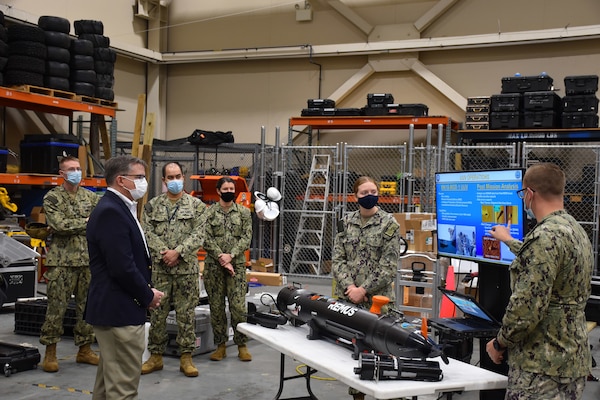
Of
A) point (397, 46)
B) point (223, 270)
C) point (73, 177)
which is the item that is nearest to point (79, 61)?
point (73, 177)

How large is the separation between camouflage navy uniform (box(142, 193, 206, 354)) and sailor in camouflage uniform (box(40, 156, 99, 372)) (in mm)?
663

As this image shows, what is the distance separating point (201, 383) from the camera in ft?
18.3

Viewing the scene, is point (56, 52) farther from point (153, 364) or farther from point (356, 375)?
point (356, 375)

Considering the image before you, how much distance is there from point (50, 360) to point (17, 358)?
274 mm

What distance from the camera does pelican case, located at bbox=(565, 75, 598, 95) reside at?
11.0m

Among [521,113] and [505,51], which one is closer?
[521,113]

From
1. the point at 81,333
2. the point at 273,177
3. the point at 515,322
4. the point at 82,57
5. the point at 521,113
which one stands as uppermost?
the point at 82,57

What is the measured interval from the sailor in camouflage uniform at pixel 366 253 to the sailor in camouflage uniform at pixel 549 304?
1.65 metres

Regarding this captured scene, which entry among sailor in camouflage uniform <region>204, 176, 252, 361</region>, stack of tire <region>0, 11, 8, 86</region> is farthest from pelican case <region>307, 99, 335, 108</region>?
sailor in camouflage uniform <region>204, 176, 252, 361</region>

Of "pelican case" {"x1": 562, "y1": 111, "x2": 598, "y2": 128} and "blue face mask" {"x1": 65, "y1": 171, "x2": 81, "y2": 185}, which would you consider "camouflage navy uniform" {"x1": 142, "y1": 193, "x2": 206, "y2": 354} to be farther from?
"pelican case" {"x1": 562, "y1": 111, "x2": 598, "y2": 128}

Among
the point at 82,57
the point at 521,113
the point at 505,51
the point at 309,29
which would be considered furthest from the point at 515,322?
the point at 309,29

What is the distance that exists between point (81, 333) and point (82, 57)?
6.84 metres

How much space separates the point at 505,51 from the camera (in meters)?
13.3

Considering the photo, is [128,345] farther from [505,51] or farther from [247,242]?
[505,51]
